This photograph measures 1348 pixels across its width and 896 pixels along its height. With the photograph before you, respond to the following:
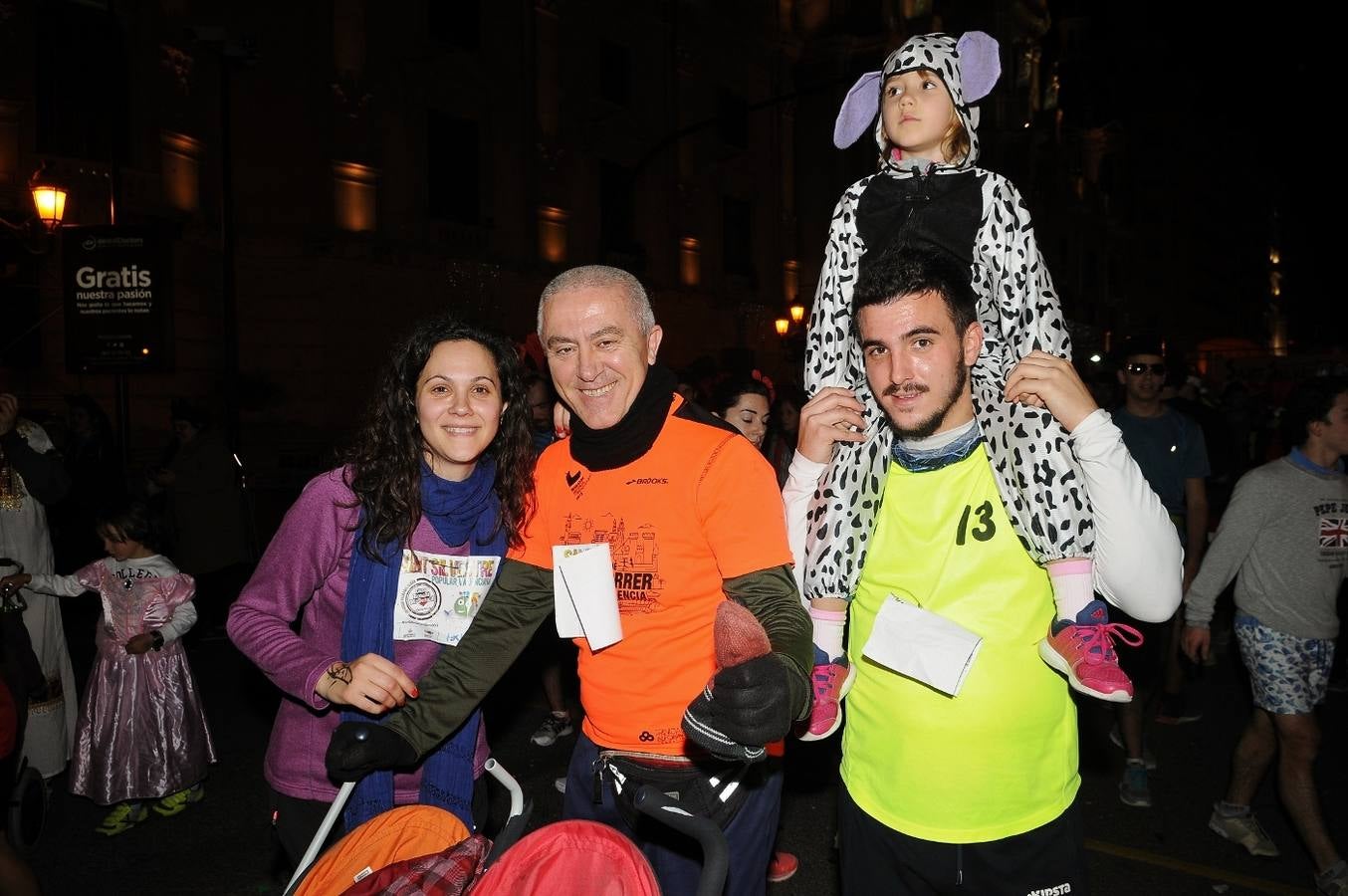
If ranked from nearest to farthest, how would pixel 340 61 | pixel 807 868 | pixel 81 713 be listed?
pixel 807 868 < pixel 81 713 < pixel 340 61

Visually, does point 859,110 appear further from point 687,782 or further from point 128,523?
point 128,523

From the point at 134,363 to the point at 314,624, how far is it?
8.69 metres

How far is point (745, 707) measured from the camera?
1695mm

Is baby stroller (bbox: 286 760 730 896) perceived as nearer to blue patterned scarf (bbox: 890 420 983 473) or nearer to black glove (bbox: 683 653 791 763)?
black glove (bbox: 683 653 791 763)

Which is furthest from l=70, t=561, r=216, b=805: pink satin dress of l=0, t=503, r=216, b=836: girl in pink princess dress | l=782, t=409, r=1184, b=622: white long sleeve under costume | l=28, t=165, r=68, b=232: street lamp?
l=28, t=165, r=68, b=232: street lamp

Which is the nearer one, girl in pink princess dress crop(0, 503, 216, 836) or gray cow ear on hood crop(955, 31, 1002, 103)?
gray cow ear on hood crop(955, 31, 1002, 103)

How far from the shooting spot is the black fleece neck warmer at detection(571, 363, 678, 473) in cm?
269

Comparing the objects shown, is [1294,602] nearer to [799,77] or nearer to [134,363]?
[134,363]

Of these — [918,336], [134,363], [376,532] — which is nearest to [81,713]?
[376,532]

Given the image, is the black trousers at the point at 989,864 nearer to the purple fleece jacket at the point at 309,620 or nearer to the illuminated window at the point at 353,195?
the purple fleece jacket at the point at 309,620

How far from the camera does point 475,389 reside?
295 centimetres

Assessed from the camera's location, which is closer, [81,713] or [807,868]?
[807,868]

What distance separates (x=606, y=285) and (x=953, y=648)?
4.60 ft

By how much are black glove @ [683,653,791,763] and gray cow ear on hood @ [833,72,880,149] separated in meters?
1.95
